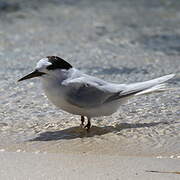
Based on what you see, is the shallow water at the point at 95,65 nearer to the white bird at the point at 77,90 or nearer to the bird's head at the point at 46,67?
the white bird at the point at 77,90

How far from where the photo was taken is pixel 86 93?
4.44 metres

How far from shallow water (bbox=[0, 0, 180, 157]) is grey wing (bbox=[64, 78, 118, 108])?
0.85 ft

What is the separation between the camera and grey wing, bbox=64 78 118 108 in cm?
434

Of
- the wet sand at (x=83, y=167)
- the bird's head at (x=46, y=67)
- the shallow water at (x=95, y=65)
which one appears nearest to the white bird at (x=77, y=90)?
the bird's head at (x=46, y=67)

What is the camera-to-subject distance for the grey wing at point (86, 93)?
4.34 meters

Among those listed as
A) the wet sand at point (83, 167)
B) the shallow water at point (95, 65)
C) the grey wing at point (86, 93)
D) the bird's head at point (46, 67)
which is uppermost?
the bird's head at point (46, 67)

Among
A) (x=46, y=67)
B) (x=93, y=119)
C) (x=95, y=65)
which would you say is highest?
(x=46, y=67)

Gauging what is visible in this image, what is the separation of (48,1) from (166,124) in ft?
28.1

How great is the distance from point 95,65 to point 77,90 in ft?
9.76

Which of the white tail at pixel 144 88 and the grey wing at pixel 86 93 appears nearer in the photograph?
the grey wing at pixel 86 93

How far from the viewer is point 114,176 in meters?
3.40

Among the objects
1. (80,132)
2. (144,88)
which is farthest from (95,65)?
(80,132)

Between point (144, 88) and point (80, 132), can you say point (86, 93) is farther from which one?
point (144, 88)

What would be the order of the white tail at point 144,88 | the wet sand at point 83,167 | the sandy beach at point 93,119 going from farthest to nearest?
the white tail at point 144,88 → the sandy beach at point 93,119 → the wet sand at point 83,167
